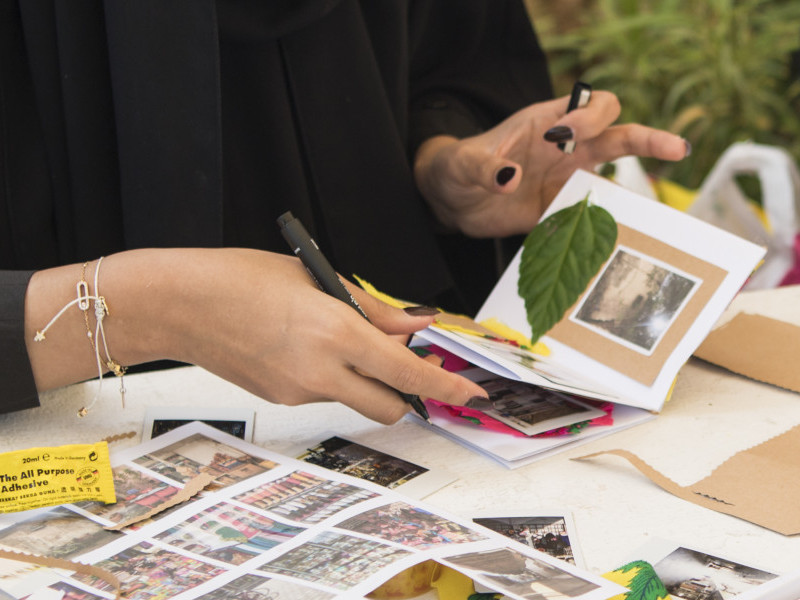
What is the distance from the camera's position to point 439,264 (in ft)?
3.85

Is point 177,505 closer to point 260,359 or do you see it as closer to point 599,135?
point 260,359

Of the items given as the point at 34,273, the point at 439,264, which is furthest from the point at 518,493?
the point at 439,264

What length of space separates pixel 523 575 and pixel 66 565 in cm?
29

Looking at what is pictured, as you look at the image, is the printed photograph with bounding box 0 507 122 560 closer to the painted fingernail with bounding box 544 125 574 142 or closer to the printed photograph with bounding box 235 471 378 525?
the printed photograph with bounding box 235 471 378 525

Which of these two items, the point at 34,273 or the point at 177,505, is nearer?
the point at 177,505

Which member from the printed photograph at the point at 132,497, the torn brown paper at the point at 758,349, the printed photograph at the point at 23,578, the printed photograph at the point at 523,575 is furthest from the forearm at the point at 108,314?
the torn brown paper at the point at 758,349

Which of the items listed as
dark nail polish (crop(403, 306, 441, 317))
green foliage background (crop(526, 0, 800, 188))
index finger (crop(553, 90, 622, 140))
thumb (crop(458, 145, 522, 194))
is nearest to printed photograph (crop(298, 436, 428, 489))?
dark nail polish (crop(403, 306, 441, 317))

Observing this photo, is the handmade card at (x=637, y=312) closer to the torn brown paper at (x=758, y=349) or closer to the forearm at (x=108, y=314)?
the torn brown paper at (x=758, y=349)

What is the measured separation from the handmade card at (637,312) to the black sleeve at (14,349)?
1.11 ft

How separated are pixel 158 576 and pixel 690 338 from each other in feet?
1.69

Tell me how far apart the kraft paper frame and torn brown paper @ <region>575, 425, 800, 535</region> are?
4.9 inches

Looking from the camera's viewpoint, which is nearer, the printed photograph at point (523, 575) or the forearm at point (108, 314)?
the printed photograph at point (523, 575)

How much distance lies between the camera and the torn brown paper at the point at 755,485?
62 centimetres

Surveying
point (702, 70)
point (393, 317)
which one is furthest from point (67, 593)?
point (702, 70)
